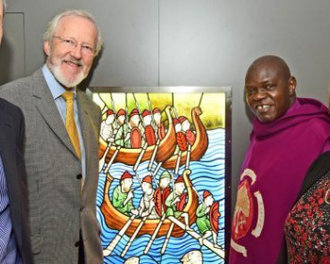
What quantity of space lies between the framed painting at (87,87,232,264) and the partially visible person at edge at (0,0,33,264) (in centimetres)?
92

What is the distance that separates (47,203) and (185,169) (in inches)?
31.1

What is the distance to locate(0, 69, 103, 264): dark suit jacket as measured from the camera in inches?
74.5

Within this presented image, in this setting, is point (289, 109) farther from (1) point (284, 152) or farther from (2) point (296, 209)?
(2) point (296, 209)

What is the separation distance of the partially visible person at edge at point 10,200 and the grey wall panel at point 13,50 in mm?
989

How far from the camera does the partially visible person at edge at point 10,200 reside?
1392 millimetres

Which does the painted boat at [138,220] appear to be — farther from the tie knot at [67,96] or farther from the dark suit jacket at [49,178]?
the tie knot at [67,96]

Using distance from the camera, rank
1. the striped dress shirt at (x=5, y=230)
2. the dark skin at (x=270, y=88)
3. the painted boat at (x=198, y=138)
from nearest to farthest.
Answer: the striped dress shirt at (x=5, y=230), the dark skin at (x=270, y=88), the painted boat at (x=198, y=138)

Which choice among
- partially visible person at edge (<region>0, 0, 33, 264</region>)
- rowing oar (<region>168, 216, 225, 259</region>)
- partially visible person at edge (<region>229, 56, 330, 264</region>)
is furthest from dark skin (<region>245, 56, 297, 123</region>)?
partially visible person at edge (<region>0, 0, 33, 264</region>)

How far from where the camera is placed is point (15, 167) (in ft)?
4.75

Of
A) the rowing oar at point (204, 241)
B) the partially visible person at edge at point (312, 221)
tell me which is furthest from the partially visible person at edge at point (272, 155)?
the partially visible person at edge at point (312, 221)

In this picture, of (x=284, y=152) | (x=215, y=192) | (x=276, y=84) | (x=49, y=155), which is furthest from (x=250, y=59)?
(x=49, y=155)

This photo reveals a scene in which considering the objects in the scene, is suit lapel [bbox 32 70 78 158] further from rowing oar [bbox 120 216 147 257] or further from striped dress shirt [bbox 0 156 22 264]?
rowing oar [bbox 120 216 147 257]

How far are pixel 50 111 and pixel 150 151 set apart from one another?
2.13 feet

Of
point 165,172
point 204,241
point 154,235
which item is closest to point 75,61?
point 165,172
